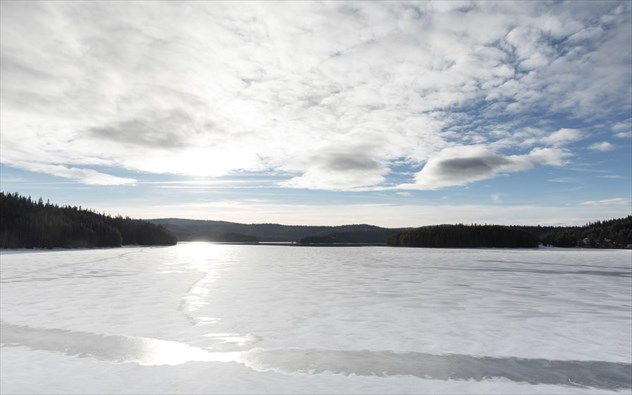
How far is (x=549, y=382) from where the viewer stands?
699 cm

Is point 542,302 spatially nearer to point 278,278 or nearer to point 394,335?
point 394,335

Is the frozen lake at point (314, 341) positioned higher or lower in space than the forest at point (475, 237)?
lower

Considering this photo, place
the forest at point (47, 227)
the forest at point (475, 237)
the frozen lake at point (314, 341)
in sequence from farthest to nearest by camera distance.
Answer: the forest at point (475, 237), the forest at point (47, 227), the frozen lake at point (314, 341)

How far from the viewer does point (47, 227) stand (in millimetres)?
82500

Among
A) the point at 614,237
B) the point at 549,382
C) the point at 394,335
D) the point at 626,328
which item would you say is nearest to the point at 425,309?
the point at 394,335

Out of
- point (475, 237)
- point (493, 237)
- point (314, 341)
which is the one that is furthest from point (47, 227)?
point (493, 237)

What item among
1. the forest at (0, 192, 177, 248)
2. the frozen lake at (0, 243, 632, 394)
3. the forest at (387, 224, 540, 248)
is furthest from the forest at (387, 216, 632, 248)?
the frozen lake at (0, 243, 632, 394)

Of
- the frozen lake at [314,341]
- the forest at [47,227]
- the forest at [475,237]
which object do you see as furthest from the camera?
the forest at [475,237]

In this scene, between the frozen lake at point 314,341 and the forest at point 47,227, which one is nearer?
the frozen lake at point 314,341

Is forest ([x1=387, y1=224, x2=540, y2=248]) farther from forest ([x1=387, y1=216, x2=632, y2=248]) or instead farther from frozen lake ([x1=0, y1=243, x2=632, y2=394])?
frozen lake ([x1=0, y1=243, x2=632, y2=394])

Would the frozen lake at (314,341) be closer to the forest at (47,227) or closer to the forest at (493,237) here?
the forest at (47,227)

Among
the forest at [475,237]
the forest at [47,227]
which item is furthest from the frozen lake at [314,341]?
the forest at [475,237]

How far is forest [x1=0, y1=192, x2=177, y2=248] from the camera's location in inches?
3120

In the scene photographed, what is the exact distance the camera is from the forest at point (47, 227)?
260ft
